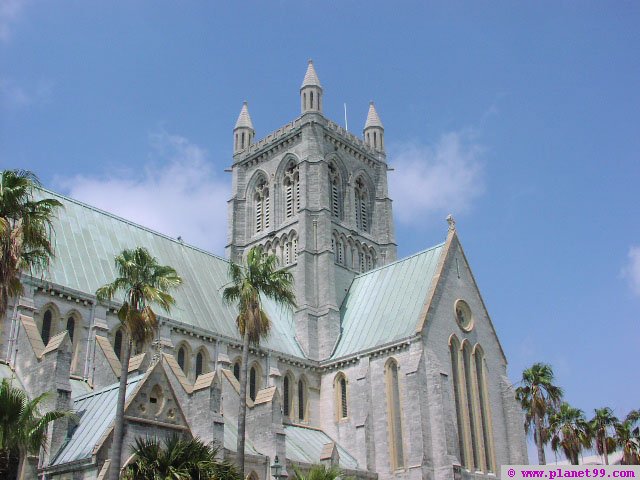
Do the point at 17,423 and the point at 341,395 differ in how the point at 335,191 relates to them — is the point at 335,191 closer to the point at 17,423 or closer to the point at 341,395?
the point at 341,395

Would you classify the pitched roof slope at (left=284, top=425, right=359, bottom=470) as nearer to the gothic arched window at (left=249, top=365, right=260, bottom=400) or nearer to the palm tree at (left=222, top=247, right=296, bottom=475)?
the gothic arched window at (left=249, top=365, right=260, bottom=400)

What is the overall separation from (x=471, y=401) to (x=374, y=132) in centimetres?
2587

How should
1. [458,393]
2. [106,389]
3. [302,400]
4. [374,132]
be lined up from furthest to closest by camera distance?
[374,132]
[302,400]
[458,393]
[106,389]

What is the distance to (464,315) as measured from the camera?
160 ft

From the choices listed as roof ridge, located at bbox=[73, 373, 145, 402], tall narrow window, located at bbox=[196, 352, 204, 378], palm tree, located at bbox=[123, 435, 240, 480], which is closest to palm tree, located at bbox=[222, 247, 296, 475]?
roof ridge, located at bbox=[73, 373, 145, 402]

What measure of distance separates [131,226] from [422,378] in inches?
764

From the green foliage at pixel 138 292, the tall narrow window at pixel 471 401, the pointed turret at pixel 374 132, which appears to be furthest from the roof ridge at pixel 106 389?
the pointed turret at pixel 374 132

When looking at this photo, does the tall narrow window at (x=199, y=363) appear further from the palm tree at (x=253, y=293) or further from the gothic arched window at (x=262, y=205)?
the gothic arched window at (x=262, y=205)

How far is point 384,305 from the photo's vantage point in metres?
49.8

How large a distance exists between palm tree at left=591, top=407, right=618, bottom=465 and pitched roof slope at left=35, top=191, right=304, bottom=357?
749 inches

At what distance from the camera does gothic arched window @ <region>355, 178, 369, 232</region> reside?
59.1 m

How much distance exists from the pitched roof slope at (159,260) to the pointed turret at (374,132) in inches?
692

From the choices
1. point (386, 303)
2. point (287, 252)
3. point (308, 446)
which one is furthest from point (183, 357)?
point (287, 252)

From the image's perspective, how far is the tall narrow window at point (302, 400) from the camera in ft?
154
